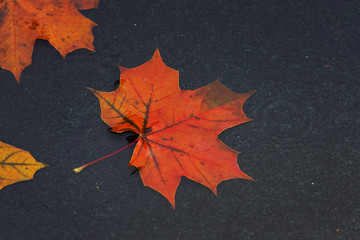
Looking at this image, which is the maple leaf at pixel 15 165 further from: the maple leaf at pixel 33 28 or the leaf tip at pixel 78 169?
the maple leaf at pixel 33 28

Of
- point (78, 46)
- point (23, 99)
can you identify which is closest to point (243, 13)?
point (78, 46)

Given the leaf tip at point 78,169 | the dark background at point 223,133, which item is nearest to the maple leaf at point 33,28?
the dark background at point 223,133

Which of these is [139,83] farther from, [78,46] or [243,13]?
[243,13]

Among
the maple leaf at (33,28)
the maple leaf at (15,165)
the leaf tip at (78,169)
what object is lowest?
the leaf tip at (78,169)

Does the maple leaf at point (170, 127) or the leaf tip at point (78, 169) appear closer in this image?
the maple leaf at point (170, 127)

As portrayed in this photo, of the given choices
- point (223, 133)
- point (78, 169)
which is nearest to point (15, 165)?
point (78, 169)

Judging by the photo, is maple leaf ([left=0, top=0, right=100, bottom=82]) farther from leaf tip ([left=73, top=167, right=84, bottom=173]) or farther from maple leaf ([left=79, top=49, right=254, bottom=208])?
leaf tip ([left=73, top=167, right=84, bottom=173])

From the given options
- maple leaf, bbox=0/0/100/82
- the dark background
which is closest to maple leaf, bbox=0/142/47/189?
the dark background
